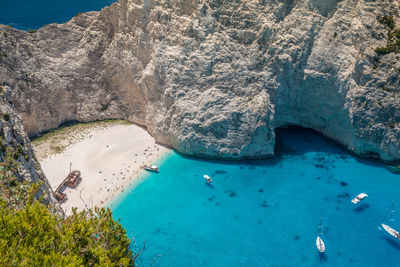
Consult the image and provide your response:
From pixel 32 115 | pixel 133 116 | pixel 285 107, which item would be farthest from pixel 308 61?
pixel 32 115

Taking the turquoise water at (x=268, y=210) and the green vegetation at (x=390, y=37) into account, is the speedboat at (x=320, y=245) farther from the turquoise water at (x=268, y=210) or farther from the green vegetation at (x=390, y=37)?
the green vegetation at (x=390, y=37)

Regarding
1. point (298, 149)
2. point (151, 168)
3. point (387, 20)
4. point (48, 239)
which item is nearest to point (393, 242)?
point (298, 149)

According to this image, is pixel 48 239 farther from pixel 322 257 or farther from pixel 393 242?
pixel 393 242

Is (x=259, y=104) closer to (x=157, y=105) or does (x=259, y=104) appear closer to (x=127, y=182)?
(x=157, y=105)

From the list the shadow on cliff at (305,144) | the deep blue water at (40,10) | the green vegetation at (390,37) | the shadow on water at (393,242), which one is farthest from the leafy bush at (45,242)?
the deep blue water at (40,10)

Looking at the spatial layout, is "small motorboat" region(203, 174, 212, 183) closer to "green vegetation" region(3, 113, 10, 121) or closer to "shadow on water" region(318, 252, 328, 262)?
"shadow on water" region(318, 252, 328, 262)
